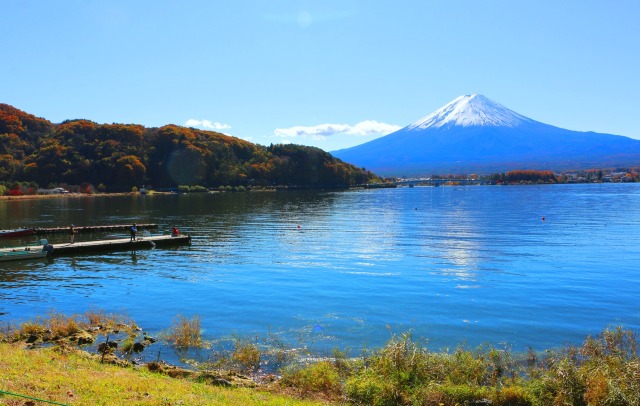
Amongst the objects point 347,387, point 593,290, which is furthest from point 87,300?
point 593,290

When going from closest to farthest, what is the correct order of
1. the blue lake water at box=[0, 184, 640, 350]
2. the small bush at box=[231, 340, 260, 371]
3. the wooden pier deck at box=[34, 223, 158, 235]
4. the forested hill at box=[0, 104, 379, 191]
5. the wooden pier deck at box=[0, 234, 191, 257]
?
1. the small bush at box=[231, 340, 260, 371]
2. the blue lake water at box=[0, 184, 640, 350]
3. the wooden pier deck at box=[0, 234, 191, 257]
4. the wooden pier deck at box=[34, 223, 158, 235]
5. the forested hill at box=[0, 104, 379, 191]

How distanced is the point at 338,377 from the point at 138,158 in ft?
504

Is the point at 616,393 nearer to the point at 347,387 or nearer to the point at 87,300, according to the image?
the point at 347,387

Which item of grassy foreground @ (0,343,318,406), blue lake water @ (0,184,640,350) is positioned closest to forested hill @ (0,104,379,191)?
blue lake water @ (0,184,640,350)

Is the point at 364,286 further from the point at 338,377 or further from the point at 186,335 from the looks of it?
the point at 338,377

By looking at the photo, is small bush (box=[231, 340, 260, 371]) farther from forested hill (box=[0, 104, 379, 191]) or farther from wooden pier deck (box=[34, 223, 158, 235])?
forested hill (box=[0, 104, 379, 191])

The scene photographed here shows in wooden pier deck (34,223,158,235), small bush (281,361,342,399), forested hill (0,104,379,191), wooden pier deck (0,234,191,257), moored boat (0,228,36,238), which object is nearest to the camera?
small bush (281,361,342,399)

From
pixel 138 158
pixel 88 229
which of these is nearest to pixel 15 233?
pixel 88 229

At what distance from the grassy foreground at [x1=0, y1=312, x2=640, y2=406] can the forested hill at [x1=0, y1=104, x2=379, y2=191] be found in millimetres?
139582

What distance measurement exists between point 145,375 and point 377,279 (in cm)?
1814

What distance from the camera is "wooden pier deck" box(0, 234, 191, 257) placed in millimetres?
38250

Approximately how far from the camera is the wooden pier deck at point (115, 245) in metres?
38.2

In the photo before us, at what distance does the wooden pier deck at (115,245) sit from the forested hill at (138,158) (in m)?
108

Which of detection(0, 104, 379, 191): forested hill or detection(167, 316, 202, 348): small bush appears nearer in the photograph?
detection(167, 316, 202, 348): small bush
